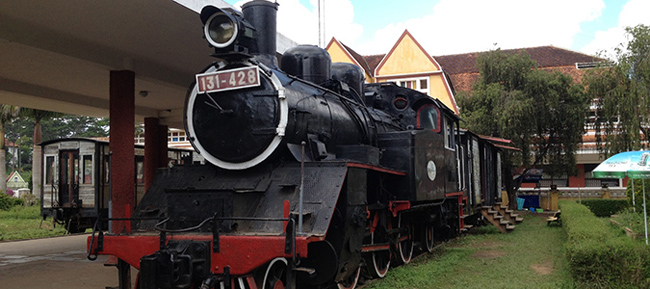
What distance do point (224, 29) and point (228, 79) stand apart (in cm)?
53

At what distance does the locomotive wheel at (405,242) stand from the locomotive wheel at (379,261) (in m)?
0.35

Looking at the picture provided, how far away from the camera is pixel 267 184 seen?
5516 mm

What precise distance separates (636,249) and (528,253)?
375 centimetres

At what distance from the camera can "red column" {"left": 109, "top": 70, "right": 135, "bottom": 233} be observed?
31.4 ft

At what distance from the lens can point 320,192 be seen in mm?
5262

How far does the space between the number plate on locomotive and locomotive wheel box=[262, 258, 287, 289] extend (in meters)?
1.84

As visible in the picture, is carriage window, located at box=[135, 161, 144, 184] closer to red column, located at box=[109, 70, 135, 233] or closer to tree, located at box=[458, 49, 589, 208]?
red column, located at box=[109, 70, 135, 233]

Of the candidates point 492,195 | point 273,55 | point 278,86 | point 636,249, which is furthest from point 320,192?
point 492,195

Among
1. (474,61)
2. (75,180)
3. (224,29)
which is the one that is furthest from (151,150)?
(474,61)

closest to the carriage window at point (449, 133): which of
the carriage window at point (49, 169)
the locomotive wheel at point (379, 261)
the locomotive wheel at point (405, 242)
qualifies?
the locomotive wheel at point (405, 242)

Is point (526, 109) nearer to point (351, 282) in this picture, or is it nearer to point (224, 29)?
point (351, 282)

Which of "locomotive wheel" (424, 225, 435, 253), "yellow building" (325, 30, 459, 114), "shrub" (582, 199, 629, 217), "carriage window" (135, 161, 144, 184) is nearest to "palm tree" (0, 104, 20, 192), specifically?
"carriage window" (135, 161, 144, 184)

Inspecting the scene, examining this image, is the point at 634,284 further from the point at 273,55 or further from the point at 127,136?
the point at 127,136

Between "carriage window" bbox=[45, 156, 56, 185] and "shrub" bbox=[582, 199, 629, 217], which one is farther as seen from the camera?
"shrub" bbox=[582, 199, 629, 217]
